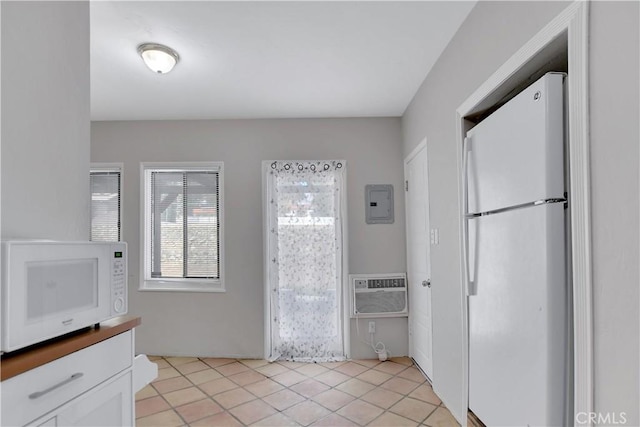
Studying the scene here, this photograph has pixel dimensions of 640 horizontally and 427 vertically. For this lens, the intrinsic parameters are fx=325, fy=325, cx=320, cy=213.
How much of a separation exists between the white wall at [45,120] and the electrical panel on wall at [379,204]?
2.57 meters

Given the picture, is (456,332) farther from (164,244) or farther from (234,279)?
(164,244)

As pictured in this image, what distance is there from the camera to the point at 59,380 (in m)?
0.95

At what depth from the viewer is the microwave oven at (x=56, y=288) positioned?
34.8 inches

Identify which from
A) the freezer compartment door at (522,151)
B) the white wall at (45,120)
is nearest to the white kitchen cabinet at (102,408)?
the white wall at (45,120)

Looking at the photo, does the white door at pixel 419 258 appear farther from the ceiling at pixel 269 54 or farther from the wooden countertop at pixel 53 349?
the wooden countertop at pixel 53 349

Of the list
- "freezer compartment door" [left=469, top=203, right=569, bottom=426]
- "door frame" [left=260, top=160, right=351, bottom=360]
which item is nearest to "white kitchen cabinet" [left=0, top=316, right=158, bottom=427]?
"freezer compartment door" [left=469, top=203, right=569, bottom=426]

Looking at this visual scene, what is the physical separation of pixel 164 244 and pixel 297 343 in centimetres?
186

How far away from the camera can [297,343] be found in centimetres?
345

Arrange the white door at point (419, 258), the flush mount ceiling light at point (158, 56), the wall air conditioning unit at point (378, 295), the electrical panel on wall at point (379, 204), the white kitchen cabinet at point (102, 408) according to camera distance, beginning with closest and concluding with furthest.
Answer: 1. the white kitchen cabinet at point (102, 408)
2. the flush mount ceiling light at point (158, 56)
3. the white door at point (419, 258)
4. the wall air conditioning unit at point (378, 295)
5. the electrical panel on wall at point (379, 204)

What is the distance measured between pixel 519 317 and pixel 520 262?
8.4 inches

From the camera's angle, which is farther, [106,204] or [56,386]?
[106,204]

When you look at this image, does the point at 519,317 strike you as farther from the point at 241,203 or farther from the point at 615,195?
the point at 241,203

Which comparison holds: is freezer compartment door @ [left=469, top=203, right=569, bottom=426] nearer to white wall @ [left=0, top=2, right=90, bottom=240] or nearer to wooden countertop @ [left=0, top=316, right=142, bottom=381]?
wooden countertop @ [left=0, top=316, right=142, bottom=381]

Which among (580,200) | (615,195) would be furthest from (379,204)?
(615,195)
